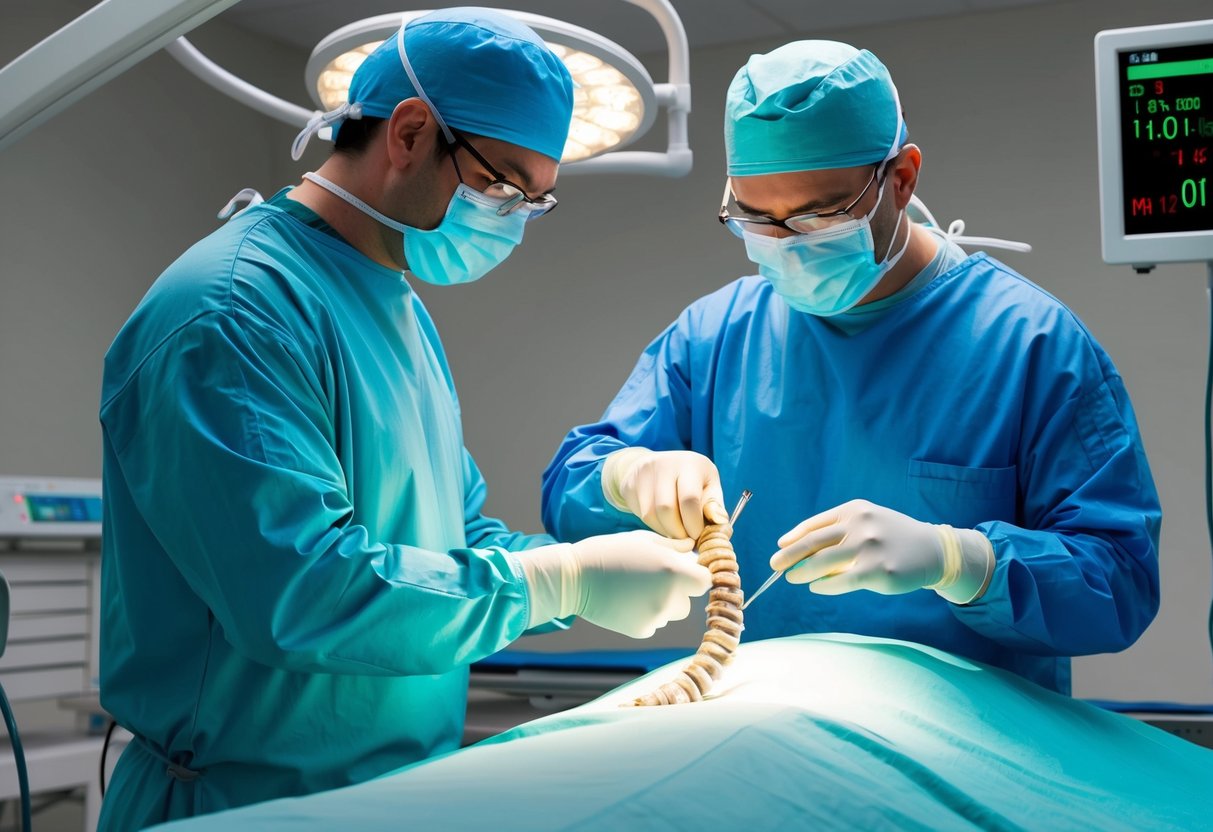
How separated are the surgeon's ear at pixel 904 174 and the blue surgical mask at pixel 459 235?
0.55 m

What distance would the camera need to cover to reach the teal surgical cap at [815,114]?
1.67 m

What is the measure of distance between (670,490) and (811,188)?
18.6 inches

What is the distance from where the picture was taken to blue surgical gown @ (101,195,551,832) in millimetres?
1207

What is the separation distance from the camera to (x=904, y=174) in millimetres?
1772

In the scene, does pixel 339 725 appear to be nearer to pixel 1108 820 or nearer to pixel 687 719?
pixel 687 719

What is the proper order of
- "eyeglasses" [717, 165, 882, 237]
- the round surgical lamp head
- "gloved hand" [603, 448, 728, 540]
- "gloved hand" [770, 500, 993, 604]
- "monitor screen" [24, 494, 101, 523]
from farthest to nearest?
"monitor screen" [24, 494, 101, 523], the round surgical lamp head, "eyeglasses" [717, 165, 882, 237], "gloved hand" [603, 448, 728, 540], "gloved hand" [770, 500, 993, 604]

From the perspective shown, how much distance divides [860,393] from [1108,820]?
2.41 feet

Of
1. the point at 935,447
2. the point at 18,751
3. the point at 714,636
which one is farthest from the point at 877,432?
the point at 18,751

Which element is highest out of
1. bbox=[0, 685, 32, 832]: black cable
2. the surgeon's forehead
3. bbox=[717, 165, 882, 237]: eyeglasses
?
the surgeon's forehead

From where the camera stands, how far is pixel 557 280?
195 inches

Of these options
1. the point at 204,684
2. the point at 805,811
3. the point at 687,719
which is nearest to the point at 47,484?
the point at 204,684

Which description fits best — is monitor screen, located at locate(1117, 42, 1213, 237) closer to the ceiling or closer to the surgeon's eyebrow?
the surgeon's eyebrow

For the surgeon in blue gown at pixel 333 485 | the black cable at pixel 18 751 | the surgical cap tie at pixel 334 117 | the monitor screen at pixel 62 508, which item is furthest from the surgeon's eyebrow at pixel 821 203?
the monitor screen at pixel 62 508

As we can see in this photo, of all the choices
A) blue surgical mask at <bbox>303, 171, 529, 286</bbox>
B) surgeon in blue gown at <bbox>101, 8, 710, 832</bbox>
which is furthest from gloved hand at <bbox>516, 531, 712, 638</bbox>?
blue surgical mask at <bbox>303, 171, 529, 286</bbox>
